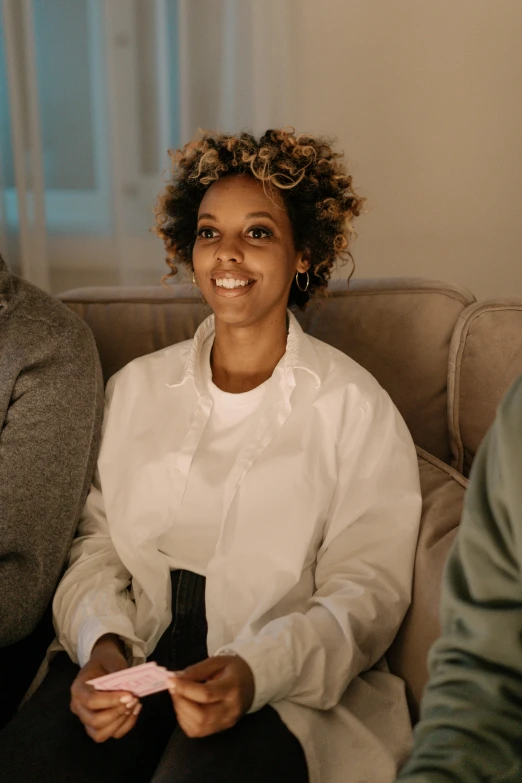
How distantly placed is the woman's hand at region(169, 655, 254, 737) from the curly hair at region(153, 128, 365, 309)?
2.66 ft

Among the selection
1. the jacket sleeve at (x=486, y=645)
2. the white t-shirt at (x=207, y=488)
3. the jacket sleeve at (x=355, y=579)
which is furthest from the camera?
the white t-shirt at (x=207, y=488)

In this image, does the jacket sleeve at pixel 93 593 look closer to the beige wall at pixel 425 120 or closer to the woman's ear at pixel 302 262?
the woman's ear at pixel 302 262

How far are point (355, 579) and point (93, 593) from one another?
0.44 meters

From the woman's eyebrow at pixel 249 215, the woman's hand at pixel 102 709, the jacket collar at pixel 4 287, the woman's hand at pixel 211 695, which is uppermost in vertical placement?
the woman's eyebrow at pixel 249 215

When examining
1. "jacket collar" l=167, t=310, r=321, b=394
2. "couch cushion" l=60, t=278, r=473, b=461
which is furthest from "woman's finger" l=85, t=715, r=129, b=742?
"couch cushion" l=60, t=278, r=473, b=461

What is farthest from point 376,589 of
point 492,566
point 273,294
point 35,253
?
point 35,253

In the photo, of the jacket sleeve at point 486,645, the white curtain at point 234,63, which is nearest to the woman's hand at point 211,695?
the jacket sleeve at point 486,645

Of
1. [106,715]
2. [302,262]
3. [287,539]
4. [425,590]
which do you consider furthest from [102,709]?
[302,262]

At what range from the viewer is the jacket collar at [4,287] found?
146 centimetres

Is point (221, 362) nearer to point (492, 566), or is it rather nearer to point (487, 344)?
point (487, 344)

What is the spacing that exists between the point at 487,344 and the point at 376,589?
0.56 meters

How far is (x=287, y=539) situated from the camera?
1396mm

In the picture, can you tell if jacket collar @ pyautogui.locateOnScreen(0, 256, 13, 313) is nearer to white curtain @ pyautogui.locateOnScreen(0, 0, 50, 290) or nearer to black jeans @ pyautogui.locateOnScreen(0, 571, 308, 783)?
black jeans @ pyautogui.locateOnScreen(0, 571, 308, 783)

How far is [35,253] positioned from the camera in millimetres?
2346
